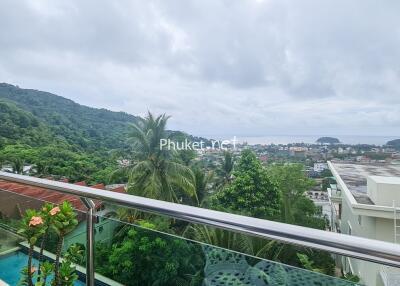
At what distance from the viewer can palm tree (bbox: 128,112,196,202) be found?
1443cm

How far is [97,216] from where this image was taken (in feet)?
4.66

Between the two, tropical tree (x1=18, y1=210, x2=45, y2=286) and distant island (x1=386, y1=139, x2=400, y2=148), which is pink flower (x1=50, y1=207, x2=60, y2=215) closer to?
tropical tree (x1=18, y1=210, x2=45, y2=286)

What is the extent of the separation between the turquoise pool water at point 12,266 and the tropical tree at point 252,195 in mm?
15086

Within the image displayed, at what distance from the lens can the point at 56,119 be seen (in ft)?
93.2

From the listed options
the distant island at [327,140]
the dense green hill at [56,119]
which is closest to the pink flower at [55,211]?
the dense green hill at [56,119]

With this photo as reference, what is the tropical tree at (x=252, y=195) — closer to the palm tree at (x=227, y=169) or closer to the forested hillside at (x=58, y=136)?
the palm tree at (x=227, y=169)

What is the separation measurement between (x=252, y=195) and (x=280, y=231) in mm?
16529

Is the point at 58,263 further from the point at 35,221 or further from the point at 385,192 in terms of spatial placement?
the point at 385,192

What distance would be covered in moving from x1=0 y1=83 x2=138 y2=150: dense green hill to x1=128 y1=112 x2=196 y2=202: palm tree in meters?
6.88

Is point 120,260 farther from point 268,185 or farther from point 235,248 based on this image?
point 268,185

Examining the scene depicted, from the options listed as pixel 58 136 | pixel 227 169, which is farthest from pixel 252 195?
pixel 58 136

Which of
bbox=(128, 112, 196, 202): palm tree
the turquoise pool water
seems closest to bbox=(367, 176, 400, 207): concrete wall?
the turquoise pool water

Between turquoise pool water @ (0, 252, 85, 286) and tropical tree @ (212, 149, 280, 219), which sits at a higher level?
turquoise pool water @ (0, 252, 85, 286)

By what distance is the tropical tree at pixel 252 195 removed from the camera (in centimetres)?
1675
